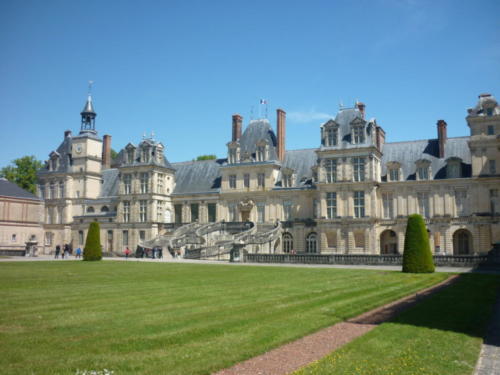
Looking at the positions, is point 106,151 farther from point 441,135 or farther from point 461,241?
point 461,241

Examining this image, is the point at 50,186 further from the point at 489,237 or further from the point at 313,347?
the point at 313,347

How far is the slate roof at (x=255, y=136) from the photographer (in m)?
50.6

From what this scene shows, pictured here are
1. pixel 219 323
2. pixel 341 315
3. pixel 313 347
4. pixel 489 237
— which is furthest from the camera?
pixel 489 237

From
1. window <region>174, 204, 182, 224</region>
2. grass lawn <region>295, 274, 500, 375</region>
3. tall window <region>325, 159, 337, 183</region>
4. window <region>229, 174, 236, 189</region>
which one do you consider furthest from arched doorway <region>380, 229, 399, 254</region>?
grass lawn <region>295, 274, 500, 375</region>

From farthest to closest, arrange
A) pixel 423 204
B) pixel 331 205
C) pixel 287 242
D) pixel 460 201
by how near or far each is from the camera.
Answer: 1. pixel 287 242
2. pixel 331 205
3. pixel 423 204
4. pixel 460 201

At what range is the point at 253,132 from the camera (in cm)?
5162

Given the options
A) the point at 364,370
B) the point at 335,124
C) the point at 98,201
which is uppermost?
the point at 335,124

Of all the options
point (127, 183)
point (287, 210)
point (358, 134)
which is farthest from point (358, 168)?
point (127, 183)

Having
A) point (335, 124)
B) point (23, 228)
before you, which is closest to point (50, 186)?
point (23, 228)

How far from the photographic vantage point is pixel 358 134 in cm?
4347

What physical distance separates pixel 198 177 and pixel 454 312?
44.7 meters

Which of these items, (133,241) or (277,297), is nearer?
(277,297)

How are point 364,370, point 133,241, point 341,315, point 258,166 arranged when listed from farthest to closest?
point 133,241 < point 258,166 < point 341,315 < point 364,370

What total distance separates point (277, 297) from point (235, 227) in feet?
108
